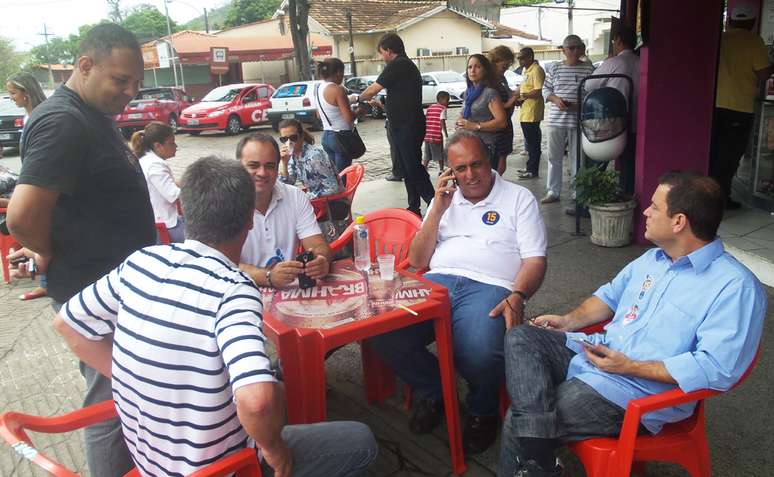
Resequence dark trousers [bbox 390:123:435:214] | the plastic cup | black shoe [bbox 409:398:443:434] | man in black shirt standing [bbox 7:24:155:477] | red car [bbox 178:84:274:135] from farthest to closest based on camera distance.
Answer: red car [bbox 178:84:274:135], dark trousers [bbox 390:123:435:214], black shoe [bbox 409:398:443:434], the plastic cup, man in black shirt standing [bbox 7:24:155:477]

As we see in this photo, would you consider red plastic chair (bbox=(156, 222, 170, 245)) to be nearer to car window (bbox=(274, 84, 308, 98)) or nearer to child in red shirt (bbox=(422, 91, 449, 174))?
child in red shirt (bbox=(422, 91, 449, 174))

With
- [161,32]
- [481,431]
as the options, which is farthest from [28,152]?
[161,32]

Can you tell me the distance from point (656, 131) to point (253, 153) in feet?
11.2

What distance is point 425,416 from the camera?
278 cm

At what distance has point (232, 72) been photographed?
32438 mm

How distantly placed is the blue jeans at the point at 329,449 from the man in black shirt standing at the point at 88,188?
67 cm

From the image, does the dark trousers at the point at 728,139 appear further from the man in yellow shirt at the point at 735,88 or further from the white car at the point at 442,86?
the white car at the point at 442,86

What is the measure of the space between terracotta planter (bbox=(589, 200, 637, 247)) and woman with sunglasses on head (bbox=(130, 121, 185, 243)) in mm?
3355

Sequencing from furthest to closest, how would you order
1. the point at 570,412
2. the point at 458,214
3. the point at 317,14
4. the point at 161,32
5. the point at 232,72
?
the point at 161,32 → the point at 232,72 → the point at 317,14 → the point at 458,214 → the point at 570,412

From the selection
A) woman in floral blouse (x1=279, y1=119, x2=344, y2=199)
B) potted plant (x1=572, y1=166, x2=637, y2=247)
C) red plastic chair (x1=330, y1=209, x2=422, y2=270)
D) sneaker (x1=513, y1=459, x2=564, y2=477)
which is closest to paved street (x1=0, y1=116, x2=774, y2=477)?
potted plant (x1=572, y1=166, x2=637, y2=247)

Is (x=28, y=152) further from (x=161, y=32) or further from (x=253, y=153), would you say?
(x=161, y=32)

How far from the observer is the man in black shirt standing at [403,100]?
19.4 feet

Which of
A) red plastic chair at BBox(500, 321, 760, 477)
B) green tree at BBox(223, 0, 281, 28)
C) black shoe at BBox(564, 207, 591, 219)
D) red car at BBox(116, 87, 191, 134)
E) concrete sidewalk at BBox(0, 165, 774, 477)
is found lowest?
concrete sidewalk at BBox(0, 165, 774, 477)

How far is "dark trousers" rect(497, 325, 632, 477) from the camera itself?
76.3 inches
